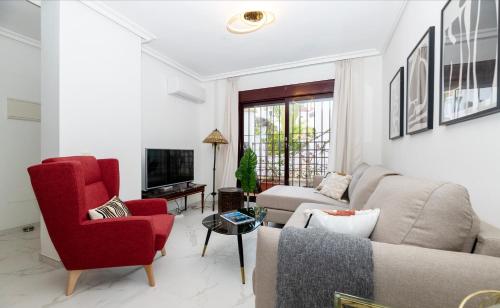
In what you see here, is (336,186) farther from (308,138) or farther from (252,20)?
(252,20)

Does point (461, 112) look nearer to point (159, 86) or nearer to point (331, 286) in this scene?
point (331, 286)

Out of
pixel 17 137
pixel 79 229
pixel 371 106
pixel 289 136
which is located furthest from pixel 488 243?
pixel 17 137

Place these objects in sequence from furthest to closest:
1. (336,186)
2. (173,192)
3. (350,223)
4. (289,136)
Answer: (289,136) → (173,192) → (336,186) → (350,223)

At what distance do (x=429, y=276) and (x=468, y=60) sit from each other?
3.67 ft

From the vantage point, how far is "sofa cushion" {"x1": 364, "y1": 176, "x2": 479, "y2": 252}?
0.80 metres

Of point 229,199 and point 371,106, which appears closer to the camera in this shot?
point 371,106

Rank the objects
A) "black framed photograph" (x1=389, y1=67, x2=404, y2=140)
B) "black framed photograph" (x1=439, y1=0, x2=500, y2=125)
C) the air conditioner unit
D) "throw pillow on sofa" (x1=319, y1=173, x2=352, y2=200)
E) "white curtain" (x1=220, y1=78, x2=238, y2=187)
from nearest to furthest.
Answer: "black framed photograph" (x1=439, y1=0, x2=500, y2=125) → "black framed photograph" (x1=389, y1=67, x2=404, y2=140) → "throw pillow on sofa" (x1=319, y1=173, x2=352, y2=200) → the air conditioner unit → "white curtain" (x1=220, y1=78, x2=238, y2=187)

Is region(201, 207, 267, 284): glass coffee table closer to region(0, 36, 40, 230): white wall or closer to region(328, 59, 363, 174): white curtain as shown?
region(328, 59, 363, 174): white curtain

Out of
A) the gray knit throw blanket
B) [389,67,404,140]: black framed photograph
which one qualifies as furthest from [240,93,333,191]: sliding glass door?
the gray knit throw blanket

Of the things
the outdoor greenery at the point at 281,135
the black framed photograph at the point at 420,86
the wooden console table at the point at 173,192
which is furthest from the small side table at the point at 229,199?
the black framed photograph at the point at 420,86

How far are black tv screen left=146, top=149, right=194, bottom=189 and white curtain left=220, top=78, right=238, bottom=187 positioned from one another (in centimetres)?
76

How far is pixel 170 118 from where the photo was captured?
3.74 m

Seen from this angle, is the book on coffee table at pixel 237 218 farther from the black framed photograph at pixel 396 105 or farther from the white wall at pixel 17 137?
the white wall at pixel 17 137

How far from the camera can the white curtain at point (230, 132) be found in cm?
422
